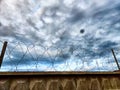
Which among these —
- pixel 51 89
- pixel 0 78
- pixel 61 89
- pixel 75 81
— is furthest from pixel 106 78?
pixel 0 78

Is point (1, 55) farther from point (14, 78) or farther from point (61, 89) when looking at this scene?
point (61, 89)

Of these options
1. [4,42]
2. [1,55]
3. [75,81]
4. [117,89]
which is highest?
[4,42]

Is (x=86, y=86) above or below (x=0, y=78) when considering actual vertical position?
below

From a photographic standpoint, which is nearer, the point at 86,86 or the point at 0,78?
the point at 0,78

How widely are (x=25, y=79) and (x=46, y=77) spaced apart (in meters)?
0.68

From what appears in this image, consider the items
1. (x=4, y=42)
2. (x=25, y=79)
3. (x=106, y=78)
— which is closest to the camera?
(x=25, y=79)

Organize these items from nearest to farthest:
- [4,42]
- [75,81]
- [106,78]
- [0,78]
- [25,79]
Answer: [0,78] < [25,79] < [4,42] < [75,81] < [106,78]

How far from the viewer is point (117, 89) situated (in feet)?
18.7

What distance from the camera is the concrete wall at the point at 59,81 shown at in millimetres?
4250

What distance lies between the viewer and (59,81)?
4.83 m

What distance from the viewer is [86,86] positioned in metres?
5.17

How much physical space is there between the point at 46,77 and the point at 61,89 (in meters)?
0.67

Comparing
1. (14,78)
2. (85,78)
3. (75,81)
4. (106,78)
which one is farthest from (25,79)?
(106,78)

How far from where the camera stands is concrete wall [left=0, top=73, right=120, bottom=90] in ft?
13.9
